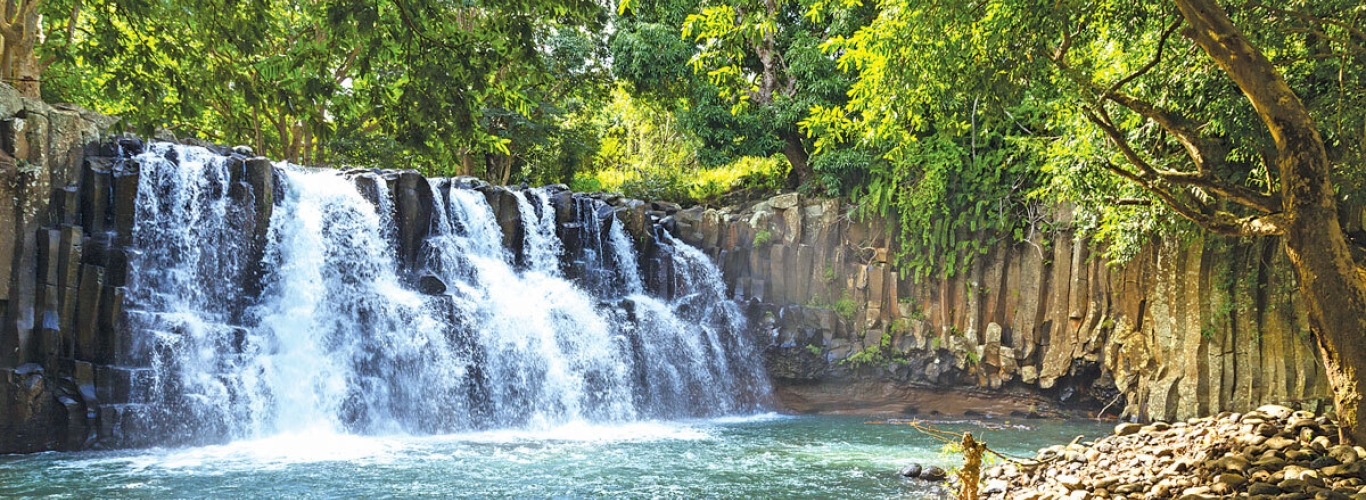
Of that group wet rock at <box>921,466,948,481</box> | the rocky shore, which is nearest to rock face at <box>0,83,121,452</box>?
wet rock at <box>921,466,948,481</box>

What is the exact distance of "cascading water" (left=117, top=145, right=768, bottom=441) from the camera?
488 inches

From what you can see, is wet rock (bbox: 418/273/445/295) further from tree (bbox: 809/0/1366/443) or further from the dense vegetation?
tree (bbox: 809/0/1366/443)

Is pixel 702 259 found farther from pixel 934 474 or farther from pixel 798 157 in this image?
pixel 934 474

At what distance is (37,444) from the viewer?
35.6 feet

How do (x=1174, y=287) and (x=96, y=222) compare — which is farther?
(x=1174, y=287)

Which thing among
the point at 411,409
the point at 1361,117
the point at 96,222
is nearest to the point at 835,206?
the point at 411,409

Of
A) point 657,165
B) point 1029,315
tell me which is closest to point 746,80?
point 657,165

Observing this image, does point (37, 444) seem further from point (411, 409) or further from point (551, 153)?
point (551, 153)

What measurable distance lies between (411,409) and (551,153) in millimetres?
12077

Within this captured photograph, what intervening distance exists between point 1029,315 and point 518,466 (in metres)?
10.5

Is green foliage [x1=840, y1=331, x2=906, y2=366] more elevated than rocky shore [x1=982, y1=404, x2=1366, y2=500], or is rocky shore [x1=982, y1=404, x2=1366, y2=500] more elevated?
green foliage [x1=840, y1=331, x2=906, y2=366]

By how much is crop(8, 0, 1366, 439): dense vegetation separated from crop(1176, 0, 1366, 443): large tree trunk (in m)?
0.01

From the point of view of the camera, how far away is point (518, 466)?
10352 millimetres

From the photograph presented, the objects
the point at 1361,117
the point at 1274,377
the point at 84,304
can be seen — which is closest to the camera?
the point at 1361,117
